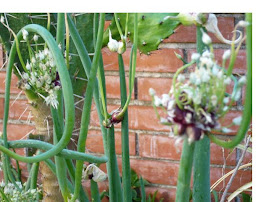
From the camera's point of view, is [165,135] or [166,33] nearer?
[166,33]

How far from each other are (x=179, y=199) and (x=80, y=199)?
300 millimetres

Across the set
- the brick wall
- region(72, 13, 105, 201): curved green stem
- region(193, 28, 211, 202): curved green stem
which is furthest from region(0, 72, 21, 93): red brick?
region(193, 28, 211, 202): curved green stem

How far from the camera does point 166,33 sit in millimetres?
711

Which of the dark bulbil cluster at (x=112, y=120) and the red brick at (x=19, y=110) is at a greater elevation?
the dark bulbil cluster at (x=112, y=120)

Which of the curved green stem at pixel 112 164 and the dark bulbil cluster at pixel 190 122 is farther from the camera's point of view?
the curved green stem at pixel 112 164

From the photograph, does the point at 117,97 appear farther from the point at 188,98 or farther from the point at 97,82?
the point at 188,98

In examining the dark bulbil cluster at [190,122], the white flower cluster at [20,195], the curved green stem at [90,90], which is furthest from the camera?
the white flower cluster at [20,195]

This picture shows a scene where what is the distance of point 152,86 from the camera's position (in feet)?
3.76

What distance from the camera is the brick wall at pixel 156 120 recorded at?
1095 mm

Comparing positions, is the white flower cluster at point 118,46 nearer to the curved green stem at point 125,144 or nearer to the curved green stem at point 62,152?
the curved green stem at point 125,144

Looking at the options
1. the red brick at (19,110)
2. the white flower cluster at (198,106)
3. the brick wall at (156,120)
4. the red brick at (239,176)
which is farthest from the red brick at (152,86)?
the white flower cluster at (198,106)

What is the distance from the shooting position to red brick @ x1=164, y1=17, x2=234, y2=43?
103cm

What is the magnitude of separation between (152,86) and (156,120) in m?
0.09
